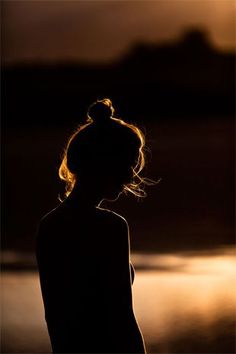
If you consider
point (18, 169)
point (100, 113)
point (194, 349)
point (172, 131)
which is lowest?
point (194, 349)

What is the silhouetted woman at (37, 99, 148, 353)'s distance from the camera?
250cm

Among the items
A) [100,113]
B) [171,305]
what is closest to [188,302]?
[171,305]

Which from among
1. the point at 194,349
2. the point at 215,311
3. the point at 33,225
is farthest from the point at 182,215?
the point at 194,349

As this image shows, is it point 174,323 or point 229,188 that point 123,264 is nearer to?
point 174,323

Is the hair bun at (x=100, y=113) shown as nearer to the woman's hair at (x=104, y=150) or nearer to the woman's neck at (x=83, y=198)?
the woman's hair at (x=104, y=150)

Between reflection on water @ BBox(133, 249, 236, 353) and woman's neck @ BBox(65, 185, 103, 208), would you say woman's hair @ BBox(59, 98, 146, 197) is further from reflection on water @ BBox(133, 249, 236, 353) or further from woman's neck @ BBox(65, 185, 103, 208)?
reflection on water @ BBox(133, 249, 236, 353)

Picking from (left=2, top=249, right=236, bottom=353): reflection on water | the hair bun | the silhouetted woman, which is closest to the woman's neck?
the silhouetted woman

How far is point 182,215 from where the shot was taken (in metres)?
11.1

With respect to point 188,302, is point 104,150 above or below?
above

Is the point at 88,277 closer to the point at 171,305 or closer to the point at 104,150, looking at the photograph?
the point at 104,150

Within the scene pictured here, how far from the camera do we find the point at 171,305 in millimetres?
6844

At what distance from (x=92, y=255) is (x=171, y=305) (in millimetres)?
4446

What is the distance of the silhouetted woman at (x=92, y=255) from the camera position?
250cm

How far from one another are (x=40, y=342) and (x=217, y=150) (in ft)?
35.1
